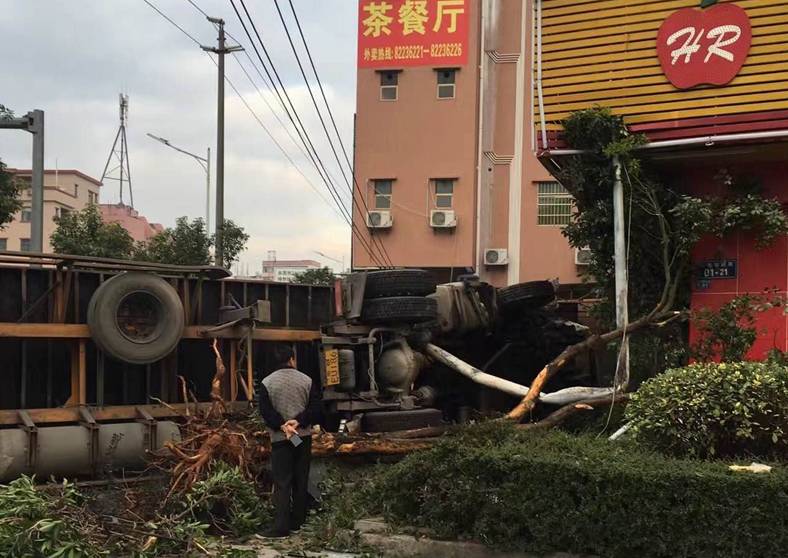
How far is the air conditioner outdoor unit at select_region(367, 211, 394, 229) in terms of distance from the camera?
31203 millimetres

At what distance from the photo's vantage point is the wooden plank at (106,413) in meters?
7.79

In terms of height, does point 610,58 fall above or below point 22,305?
above

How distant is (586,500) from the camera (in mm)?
5395

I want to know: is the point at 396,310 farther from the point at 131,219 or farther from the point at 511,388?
the point at 131,219

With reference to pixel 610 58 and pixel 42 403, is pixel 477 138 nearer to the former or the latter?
pixel 610 58

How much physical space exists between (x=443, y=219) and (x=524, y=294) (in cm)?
1910

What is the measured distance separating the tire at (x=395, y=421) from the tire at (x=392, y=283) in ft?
4.99

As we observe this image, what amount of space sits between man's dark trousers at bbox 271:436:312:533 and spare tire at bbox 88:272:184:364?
231 cm

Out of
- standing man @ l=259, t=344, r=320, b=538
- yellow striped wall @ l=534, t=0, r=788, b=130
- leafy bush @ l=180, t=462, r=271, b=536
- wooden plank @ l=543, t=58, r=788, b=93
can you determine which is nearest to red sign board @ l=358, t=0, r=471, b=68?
yellow striped wall @ l=534, t=0, r=788, b=130

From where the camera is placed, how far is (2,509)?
5.75 m

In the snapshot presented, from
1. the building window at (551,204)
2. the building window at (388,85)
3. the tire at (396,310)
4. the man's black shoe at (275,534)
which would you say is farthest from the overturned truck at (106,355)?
the building window at (388,85)

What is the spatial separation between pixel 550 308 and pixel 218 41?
1897 centimetres

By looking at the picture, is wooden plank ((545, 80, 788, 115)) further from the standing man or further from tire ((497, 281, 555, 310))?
the standing man

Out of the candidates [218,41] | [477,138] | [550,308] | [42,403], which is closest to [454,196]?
[477,138]
